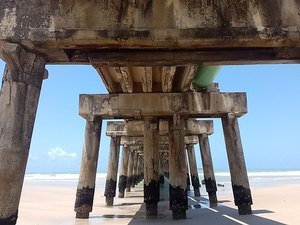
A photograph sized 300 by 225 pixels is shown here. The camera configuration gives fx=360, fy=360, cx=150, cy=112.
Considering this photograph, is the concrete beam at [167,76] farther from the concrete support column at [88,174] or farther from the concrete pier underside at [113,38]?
the concrete pier underside at [113,38]

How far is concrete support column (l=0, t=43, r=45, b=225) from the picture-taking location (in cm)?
432

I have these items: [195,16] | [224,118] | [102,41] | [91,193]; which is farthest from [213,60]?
[91,193]

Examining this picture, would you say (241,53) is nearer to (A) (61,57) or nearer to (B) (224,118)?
(A) (61,57)

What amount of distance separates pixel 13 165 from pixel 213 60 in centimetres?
310

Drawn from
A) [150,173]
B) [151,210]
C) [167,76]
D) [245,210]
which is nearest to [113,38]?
[167,76]

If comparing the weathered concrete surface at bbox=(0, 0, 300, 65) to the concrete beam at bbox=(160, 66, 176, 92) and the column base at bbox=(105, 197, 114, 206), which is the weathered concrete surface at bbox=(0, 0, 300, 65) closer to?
the concrete beam at bbox=(160, 66, 176, 92)

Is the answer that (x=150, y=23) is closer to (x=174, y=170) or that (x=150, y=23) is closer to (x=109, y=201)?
(x=174, y=170)

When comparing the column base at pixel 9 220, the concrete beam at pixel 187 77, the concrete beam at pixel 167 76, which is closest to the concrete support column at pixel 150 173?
the concrete beam at pixel 167 76

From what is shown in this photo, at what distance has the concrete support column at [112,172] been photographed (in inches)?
592

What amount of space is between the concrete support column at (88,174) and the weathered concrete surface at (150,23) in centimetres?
587

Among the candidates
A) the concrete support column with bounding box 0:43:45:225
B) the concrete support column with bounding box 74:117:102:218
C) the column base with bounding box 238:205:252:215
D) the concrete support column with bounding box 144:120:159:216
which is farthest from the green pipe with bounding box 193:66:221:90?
the concrete support column with bounding box 0:43:45:225

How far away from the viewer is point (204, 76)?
387 inches

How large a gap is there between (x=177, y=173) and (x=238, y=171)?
5.69 feet

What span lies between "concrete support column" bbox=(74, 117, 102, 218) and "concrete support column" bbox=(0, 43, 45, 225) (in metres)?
5.77
